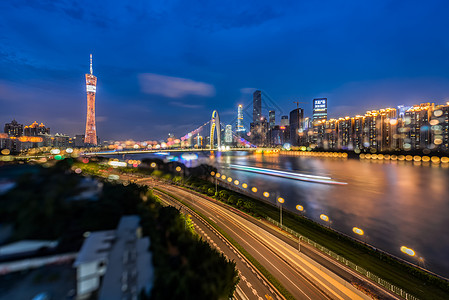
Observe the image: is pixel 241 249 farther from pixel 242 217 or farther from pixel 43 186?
pixel 43 186

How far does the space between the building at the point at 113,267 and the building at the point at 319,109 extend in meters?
157

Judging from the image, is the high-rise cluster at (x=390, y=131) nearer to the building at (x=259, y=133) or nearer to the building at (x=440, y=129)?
the building at (x=440, y=129)

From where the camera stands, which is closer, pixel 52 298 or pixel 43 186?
pixel 52 298

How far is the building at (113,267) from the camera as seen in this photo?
4614 mm

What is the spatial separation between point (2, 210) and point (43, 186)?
101 cm

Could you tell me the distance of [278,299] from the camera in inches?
316

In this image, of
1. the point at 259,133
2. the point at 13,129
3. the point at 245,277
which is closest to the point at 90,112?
the point at 13,129

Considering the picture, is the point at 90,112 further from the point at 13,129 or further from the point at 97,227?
the point at 97,227

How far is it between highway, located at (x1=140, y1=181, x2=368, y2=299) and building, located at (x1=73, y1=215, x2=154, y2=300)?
22.1 ft

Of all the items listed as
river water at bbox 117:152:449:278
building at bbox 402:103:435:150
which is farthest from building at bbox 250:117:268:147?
river water at bbox 117:152:449:278

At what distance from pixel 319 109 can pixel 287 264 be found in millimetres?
157281

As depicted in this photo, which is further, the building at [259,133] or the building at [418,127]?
the building at [259,133]

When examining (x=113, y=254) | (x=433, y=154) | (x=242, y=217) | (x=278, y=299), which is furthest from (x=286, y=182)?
(x=433, y=154)

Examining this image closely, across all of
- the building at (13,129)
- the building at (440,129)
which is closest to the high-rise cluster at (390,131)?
the building at (440,129)
